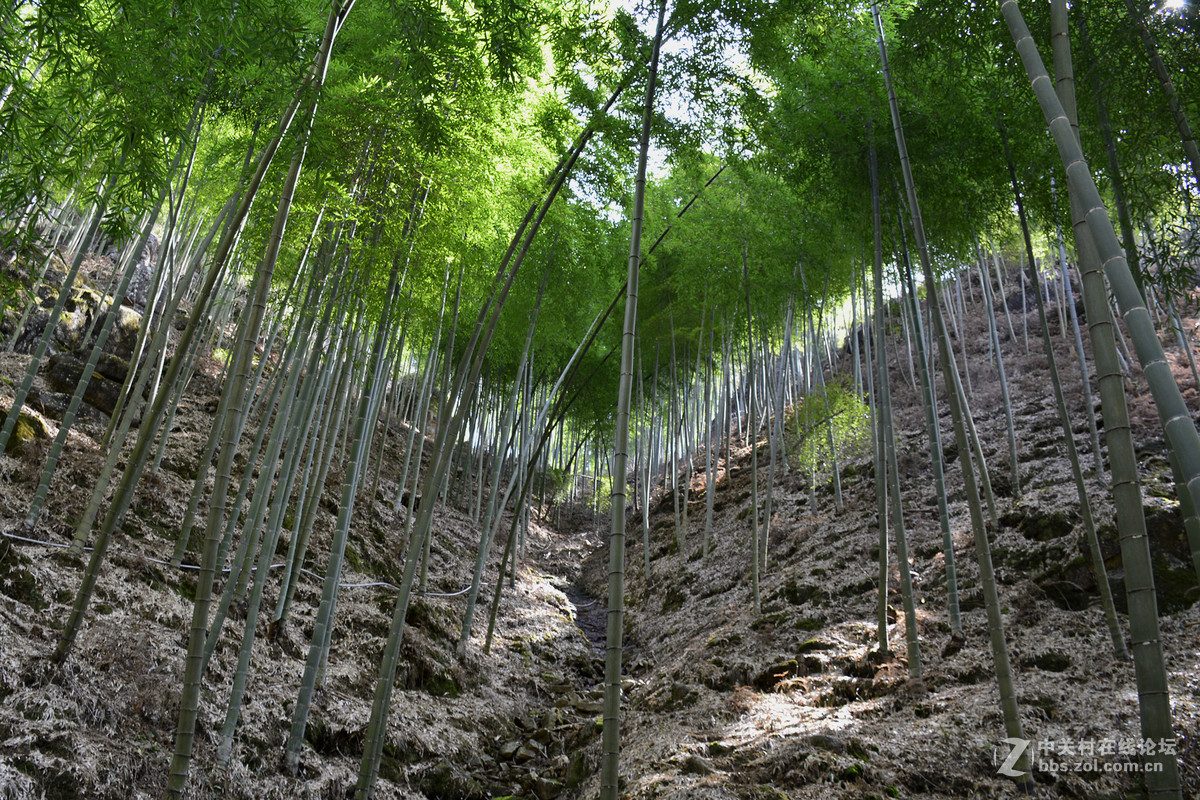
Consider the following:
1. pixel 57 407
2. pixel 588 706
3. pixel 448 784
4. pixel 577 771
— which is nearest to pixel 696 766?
pixel 577 771

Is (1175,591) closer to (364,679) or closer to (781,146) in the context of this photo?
(781,146)

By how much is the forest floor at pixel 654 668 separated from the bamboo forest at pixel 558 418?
0.03 m

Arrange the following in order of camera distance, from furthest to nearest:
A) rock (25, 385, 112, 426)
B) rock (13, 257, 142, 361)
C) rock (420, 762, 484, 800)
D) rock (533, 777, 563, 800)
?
rock (13, 257, 142, 361) < rock (25, 385, 112, 426) < rock (533, 777, 563, 800) < rock (420, 762, 484, 800)

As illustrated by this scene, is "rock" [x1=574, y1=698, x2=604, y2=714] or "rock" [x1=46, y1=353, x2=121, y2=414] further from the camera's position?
"rock" [x1=46, y1=353, x2=121, y2=414]

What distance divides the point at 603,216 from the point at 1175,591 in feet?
19.1

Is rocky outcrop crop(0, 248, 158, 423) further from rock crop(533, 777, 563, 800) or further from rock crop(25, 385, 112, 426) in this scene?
rock crop(533, 777, 563, 800)

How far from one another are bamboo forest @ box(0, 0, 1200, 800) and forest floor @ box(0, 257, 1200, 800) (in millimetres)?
30

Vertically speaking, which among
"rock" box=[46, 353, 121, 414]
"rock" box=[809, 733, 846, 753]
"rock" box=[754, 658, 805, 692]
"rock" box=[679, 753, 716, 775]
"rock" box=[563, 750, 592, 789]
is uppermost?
"rock" box=[46, 353, 121, 414]

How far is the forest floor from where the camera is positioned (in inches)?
109

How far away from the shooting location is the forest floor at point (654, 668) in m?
2.77

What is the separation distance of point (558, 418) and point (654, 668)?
293cm

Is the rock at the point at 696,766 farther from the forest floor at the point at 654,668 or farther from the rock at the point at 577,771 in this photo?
the rock at the point at 577,771

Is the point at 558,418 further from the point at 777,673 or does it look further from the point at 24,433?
the point at 24,433

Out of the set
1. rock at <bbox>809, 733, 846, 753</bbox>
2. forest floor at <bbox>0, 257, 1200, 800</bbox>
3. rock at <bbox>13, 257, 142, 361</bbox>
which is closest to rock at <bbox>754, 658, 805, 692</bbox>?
forest floor at <bbox>0, 257, 1200, 800</bbox>
